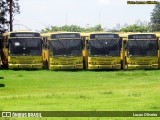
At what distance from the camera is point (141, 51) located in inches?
1350

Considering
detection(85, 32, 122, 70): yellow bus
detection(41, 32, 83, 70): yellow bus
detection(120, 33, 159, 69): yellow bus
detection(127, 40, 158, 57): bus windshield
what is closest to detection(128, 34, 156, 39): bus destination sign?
detection(120, 33, 159, 69): yellow bus

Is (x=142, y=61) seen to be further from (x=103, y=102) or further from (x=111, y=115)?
(x=111, y=115)

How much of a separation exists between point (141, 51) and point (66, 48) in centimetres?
531

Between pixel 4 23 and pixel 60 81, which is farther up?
pixel 4 23

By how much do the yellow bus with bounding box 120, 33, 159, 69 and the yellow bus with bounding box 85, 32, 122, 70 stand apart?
713 mm

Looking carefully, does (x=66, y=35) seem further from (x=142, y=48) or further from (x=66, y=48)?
(x=142, y=48)

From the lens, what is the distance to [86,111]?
1423cm

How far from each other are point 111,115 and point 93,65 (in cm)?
1996

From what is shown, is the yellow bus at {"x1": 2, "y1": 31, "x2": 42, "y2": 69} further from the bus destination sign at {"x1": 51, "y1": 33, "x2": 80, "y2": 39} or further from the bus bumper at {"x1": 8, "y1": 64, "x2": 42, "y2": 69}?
the bus destination sign at {"x1": 51, "y1": 33, "x2": 80, "y2": 39}

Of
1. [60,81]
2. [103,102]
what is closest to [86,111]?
[103,102]

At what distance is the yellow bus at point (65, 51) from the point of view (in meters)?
33.6

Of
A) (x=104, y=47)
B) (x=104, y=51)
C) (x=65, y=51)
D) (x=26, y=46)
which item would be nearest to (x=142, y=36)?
(x=104, y=47)

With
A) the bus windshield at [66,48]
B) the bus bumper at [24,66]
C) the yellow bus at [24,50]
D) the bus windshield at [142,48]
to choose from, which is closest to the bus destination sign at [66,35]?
the bus windshield at [66,48]

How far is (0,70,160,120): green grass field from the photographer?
1557 cm
